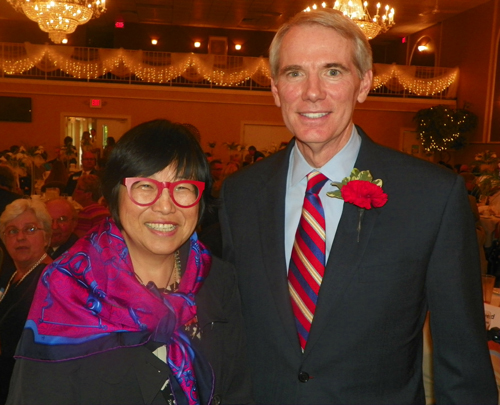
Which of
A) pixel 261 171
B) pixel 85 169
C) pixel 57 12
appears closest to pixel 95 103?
pixel 57 12

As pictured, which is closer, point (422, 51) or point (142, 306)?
point (142, 306)

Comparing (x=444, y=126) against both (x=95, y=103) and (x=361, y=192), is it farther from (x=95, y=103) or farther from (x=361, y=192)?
(x=361, y=192)

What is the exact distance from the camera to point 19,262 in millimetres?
3037

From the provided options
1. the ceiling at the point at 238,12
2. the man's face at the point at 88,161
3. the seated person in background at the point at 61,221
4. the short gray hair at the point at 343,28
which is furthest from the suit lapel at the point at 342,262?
the ceiling at the point at 238,12

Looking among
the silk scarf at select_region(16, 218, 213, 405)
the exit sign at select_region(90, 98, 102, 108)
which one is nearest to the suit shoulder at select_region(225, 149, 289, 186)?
the silk scarf at select_region(16, 218, 213, 405)

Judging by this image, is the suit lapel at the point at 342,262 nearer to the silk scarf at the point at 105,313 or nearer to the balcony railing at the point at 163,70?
the silk scarf at the point at 105,313

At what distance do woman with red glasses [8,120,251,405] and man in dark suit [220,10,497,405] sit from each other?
0.51 ft

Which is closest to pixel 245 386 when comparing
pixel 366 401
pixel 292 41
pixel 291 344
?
pixel 291 344

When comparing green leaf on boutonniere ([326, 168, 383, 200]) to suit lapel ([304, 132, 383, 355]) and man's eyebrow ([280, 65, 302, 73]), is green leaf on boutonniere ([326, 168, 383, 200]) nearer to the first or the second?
A: suit lapel ([304, 132, 383, 355])

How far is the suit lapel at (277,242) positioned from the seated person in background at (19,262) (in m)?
1.38

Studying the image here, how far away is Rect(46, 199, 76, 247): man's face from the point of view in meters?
3.92

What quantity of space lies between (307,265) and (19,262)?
6.77 ft

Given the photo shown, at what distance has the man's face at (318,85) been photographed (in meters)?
1.62

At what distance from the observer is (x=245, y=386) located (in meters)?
1.64
